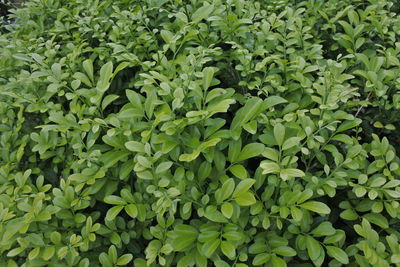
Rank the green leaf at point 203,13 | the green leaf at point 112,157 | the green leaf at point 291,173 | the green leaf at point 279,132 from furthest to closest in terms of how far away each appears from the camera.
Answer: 1. the green leaf at point 203,13
2. the green leaf at point 112,157
3. the green leaf at point 279,132
4. the green leaf at point 291,173

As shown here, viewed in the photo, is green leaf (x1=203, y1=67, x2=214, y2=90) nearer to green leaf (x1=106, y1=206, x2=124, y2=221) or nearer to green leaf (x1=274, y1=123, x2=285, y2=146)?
green leaf (x1=274, y1=123, x2=285, y2=146)

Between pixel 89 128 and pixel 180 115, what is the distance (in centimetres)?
37

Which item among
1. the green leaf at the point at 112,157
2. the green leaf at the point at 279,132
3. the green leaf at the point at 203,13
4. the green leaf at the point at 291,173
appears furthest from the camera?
the green leaf at the point at 203,13

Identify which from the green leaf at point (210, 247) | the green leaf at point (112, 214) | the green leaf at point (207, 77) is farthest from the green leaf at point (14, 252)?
the green leaf at point (207, 77)

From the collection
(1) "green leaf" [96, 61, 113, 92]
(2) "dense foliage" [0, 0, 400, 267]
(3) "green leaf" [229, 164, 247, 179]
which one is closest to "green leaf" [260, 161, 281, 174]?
(2) "dense foliage" [0, 0, 400, 267]

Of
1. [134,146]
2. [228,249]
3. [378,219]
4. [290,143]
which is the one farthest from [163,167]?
[378,219]

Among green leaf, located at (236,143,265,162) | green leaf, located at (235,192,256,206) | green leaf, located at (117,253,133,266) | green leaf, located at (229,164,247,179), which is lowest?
green leaf, located at (117,253,133,266)

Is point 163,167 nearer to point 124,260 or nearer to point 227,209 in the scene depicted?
point 227,209

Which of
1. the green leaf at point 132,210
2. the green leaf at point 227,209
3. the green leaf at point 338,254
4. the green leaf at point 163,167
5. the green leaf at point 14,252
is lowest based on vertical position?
the green leaf at point 14,252

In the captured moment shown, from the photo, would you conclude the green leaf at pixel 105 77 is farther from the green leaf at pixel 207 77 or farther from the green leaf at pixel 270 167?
the green leaf at pixel 270 167

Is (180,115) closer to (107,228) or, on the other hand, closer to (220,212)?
(220,212)

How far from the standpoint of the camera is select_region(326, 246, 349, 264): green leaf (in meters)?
1.18

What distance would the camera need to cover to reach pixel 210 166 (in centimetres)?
126

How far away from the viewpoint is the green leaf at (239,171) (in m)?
1.22
